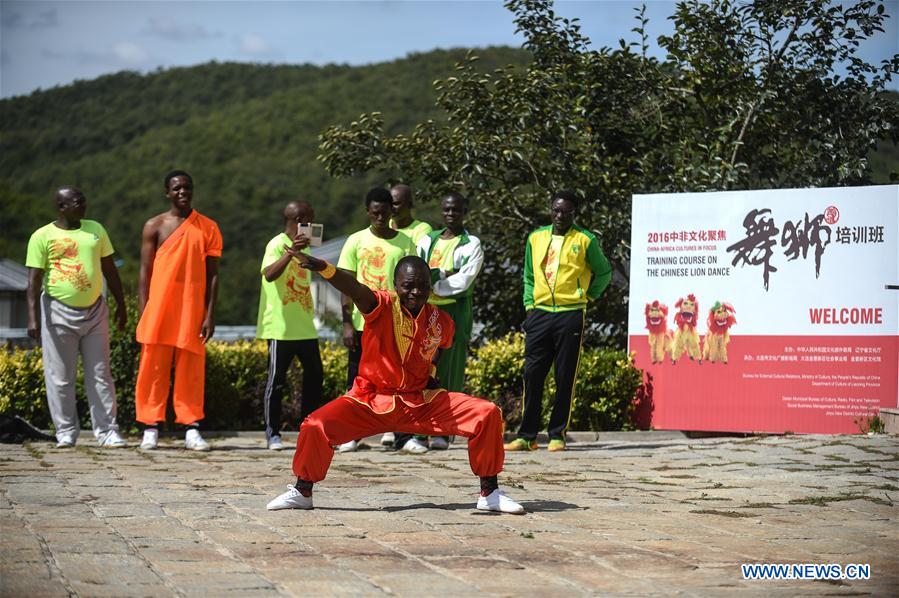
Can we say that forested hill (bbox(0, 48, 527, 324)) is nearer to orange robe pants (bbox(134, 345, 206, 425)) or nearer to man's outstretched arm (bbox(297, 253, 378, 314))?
orange robe pants (bbox(134, 345, 206, 425))

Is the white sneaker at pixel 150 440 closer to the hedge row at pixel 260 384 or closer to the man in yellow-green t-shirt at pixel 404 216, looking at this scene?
the hedge row at pixel 260 384

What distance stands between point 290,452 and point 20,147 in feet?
207

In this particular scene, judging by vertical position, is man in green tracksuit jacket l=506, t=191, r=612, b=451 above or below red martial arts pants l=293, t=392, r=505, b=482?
above

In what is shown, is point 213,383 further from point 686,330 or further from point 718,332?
point 718,332

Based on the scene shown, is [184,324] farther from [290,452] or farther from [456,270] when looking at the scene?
[456,270]

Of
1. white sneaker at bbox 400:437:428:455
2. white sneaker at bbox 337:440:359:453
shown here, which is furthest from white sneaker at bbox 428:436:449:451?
white sneaker at bbox 337:440:359:453

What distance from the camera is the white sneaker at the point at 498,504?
6.08m

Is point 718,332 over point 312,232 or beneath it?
beneath

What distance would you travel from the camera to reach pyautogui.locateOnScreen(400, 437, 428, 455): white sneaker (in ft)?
30.7

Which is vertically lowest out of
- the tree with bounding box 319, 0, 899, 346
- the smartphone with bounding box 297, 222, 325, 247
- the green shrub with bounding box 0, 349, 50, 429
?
the green shrub with bounding box 0, 349, 50, 429

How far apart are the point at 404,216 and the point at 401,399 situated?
11.6 feet

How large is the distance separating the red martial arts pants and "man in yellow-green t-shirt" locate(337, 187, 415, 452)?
2868 mm

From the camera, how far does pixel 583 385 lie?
11.0 meters

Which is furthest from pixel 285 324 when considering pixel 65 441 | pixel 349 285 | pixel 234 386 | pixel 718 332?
pixel 718 332
